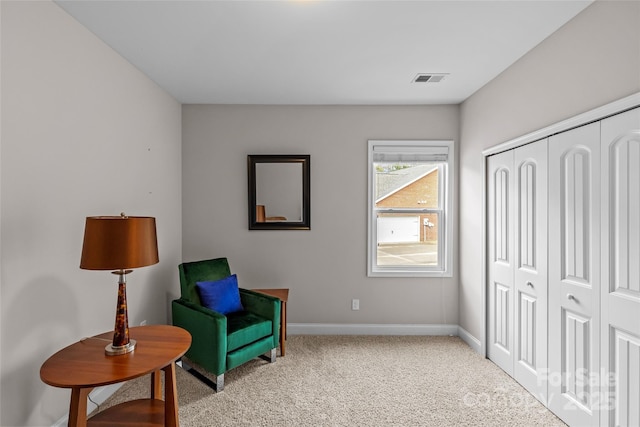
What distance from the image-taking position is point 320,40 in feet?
7.70

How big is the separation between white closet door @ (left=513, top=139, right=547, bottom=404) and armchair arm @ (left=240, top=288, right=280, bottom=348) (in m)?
2.07

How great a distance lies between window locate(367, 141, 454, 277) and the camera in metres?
3.76

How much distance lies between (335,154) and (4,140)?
2756 mm

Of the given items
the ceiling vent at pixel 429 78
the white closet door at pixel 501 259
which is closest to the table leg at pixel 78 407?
the white closet door at pixel 501 259

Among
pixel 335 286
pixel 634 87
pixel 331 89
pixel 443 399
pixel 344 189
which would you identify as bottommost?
pixel 443 399

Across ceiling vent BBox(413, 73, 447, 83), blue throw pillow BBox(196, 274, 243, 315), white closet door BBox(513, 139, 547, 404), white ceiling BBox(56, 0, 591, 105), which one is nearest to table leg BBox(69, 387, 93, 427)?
blue throw pillow BBox(196, 274, 243, 315)

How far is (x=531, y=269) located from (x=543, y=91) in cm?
134

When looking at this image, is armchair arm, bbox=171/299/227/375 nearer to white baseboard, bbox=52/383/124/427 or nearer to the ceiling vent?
white baseboard, bbox=52/383/124/427

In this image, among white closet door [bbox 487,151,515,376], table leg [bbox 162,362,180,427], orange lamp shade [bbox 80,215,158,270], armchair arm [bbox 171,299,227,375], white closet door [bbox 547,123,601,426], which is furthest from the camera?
white closet door [bbox 487,151,515,376]

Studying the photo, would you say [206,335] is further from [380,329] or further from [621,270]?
[621,270]

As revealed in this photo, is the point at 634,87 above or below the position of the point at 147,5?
below

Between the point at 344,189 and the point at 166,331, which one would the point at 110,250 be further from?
the point at 344,189

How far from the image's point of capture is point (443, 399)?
249cm

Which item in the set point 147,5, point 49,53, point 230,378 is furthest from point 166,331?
point 147,5
